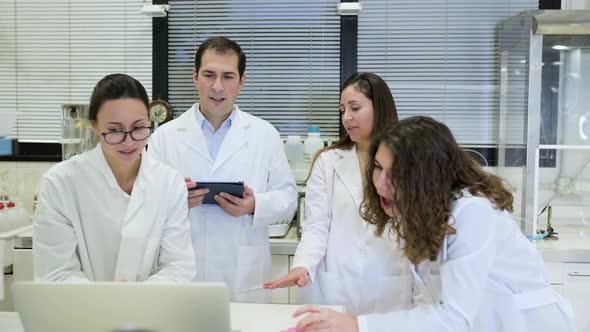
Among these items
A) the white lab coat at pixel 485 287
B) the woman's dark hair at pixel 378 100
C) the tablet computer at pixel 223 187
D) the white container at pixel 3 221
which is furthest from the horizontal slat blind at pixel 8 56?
the white lab coat at pixel 485 287

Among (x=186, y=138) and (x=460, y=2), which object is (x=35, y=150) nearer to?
(x=186, y=138)

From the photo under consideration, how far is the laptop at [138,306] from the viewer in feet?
2.92

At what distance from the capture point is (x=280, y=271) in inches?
97.0

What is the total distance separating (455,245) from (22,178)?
8.95ft

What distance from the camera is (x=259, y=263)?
79.4 inches

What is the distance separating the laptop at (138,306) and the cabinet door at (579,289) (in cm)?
199

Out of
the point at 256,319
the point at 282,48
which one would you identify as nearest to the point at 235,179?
the point at 256,319

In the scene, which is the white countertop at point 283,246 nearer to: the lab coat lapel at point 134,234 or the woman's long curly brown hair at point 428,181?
the lab coat lapel at point 134,234

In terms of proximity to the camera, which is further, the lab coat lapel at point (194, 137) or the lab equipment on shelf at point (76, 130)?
the lab equipment on shelf at point (76, 130)

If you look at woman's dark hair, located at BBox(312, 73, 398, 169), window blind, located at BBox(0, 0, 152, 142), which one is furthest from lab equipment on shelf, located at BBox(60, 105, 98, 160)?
woman's dark hair, located at BBox(312, 73, 398, 169)

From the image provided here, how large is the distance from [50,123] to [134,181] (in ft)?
6.42

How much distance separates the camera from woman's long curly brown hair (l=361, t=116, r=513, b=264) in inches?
48.5

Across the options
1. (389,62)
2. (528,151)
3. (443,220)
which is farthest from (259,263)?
(389,62)

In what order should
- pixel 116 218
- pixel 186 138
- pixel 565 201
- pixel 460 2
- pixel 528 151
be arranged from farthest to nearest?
1. pixel 460 2
2. pixel 565 201
3. pixel 528 151
4. pixel 186 138
5. pixel 116 218
